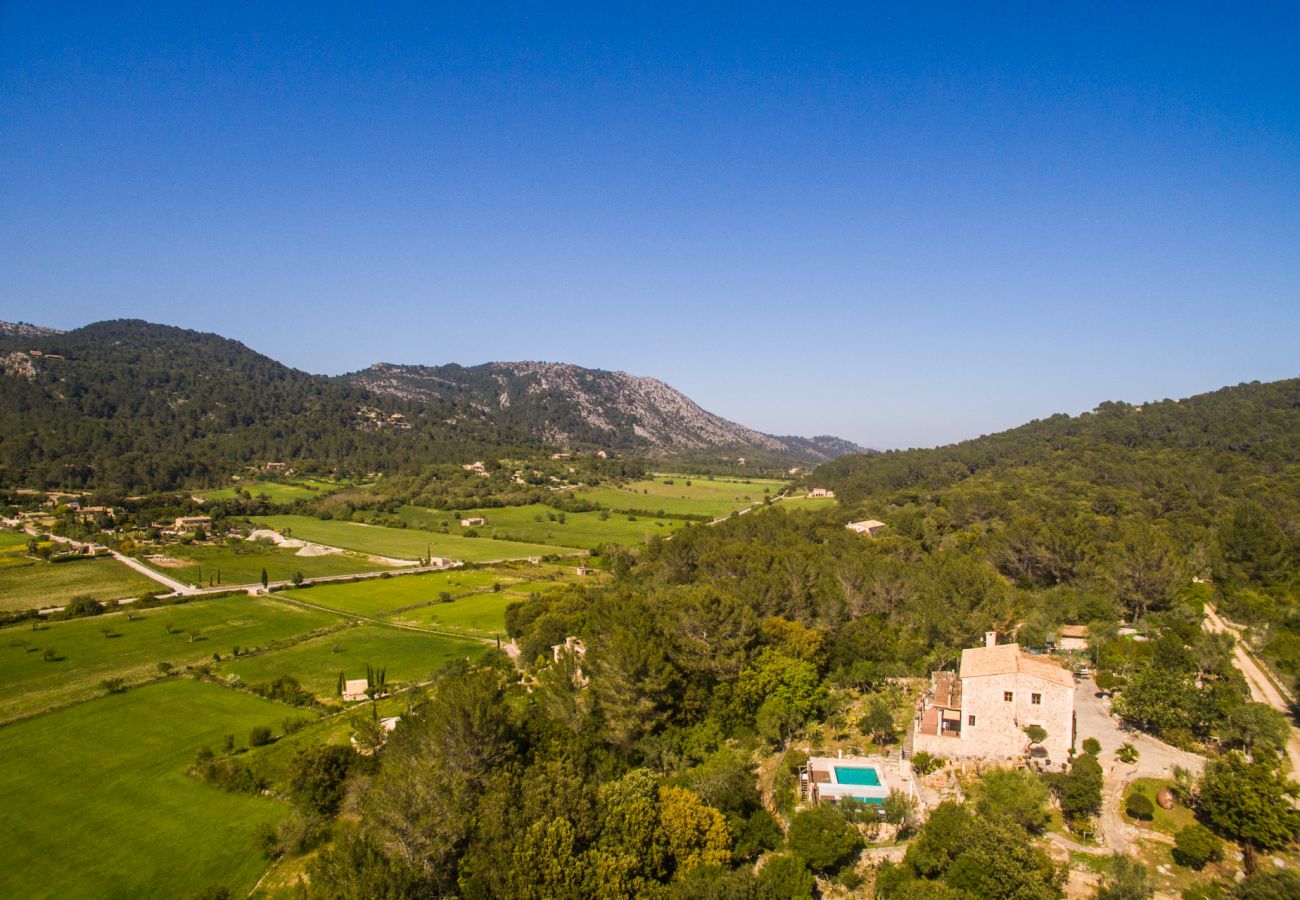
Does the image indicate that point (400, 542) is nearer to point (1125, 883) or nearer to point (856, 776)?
point (856, 776)

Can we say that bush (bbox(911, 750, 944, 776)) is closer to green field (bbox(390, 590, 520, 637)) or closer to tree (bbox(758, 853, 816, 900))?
tree (bbox(758, 853, 816, 900))

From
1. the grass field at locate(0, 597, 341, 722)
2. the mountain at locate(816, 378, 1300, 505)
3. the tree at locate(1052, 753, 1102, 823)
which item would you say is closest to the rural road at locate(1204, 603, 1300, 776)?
the tree at locate(1052, 753, 1102, 823)

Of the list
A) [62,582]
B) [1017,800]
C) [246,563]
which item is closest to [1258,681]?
[1017,800]

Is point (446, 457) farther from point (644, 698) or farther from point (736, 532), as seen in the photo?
point (644, 698)

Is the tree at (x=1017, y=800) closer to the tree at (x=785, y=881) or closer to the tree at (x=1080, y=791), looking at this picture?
the tree at (x=1080, y=791)

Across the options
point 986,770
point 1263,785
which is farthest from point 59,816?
point 1263,785

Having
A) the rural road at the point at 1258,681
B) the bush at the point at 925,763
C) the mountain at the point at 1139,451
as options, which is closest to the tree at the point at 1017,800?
the bush at the point at 925,763

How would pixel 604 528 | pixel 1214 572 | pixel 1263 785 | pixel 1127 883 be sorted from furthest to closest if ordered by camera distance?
pixel 604 528 → pixel 1214 572 → pixel 1263 785 → pixel 1127 883
